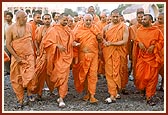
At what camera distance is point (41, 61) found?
7930 mm

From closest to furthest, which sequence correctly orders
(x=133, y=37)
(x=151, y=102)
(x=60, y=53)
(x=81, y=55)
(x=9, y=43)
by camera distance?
(x=9, y=43) → (x=60, y=53) → (x=151, y=102) → (x=81, y=55) → (x=133, y=37)

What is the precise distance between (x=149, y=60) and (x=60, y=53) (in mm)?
1654

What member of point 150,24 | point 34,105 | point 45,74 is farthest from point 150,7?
point 34,105

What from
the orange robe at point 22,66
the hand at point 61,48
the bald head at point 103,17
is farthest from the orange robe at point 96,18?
the orange robe at point 22,66

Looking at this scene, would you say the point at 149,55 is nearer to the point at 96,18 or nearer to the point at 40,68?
the point at 40,68

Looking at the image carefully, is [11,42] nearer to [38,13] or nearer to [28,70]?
[28,70]

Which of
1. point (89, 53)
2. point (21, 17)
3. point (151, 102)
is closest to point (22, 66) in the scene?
point (21, 17)

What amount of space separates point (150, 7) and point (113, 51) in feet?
6.10

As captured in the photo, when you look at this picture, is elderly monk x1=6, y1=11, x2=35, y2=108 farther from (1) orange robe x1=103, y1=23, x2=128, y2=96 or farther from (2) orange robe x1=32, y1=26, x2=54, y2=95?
(1) orange robe x1=103, y1=23, x2=128, y2=96

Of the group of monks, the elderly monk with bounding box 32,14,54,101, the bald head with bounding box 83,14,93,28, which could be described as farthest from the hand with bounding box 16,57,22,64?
the bald head with bounding box 83,14,93,28

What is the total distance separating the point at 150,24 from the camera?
783cm

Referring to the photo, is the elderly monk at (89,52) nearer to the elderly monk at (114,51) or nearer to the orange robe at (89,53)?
the orange robe at (89,53)

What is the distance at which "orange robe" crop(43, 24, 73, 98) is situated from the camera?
762 centimetres

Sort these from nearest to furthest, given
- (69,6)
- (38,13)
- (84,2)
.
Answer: (84,2), (69,6), (38,13)
